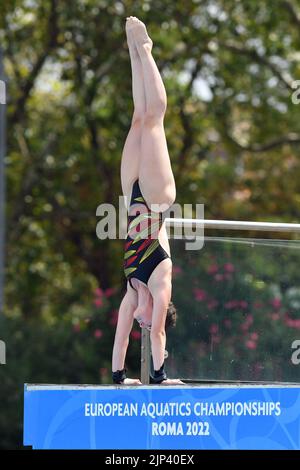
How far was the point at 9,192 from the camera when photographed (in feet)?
55.0

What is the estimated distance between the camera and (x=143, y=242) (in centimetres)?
715

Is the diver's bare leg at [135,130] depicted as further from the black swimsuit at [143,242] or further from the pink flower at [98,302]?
the pink flower at [98,302]

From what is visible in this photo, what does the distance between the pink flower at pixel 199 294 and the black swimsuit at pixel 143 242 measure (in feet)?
4.80

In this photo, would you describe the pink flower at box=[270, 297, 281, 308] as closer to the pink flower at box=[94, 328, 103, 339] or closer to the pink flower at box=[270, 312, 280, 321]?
the pink flower at box=[270, 312, 280, 321]

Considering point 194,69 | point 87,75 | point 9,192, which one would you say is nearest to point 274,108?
point 194,69

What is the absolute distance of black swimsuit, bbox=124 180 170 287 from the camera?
713cm

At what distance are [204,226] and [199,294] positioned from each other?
97cm

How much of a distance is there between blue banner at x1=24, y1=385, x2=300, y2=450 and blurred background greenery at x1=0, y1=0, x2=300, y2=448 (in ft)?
23.5

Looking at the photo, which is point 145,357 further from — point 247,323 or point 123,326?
point 247,323

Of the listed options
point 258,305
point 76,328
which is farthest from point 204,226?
point 76,328

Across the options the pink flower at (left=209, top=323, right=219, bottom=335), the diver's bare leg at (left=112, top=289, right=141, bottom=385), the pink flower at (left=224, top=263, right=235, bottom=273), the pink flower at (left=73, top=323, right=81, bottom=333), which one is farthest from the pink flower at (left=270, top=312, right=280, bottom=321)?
the pink flower at (left=73, top=323, right=81, bottom=333)

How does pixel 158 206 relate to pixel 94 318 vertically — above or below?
below
